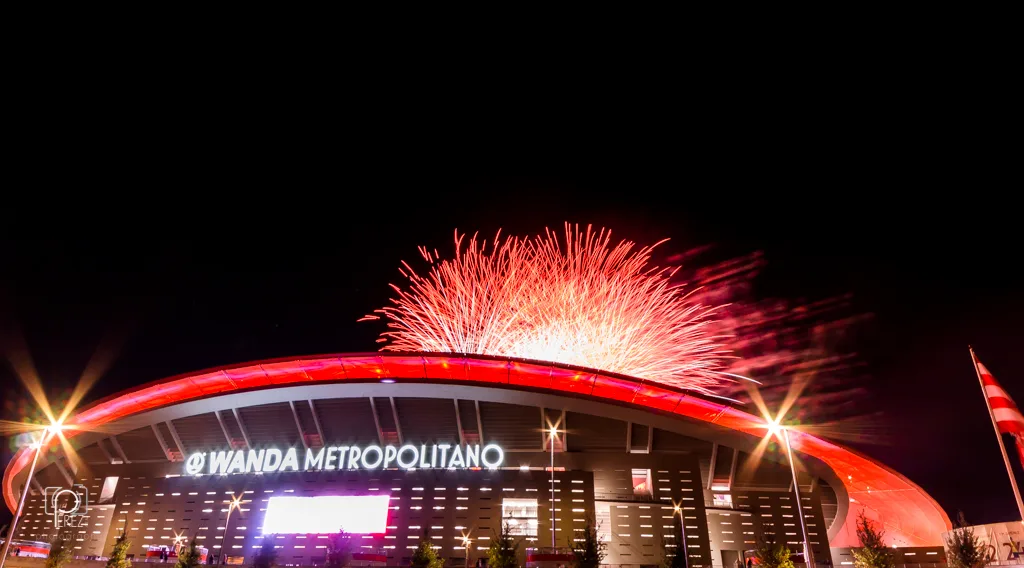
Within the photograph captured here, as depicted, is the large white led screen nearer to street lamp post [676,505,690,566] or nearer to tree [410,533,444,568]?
tree [410,533,444,568]

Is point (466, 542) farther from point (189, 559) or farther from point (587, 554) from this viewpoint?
point (189, 559)

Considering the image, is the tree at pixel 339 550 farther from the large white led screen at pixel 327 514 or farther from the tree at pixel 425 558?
the tree at pixel 425 558

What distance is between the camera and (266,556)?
3422 cm

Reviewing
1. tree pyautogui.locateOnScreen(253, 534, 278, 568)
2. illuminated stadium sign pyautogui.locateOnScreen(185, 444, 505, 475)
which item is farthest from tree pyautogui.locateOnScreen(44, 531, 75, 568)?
tree pyautogui.locateOnScreen(253, 534, 278, 568)

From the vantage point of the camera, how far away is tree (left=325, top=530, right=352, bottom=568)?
33.2 metres

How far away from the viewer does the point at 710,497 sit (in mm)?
38500

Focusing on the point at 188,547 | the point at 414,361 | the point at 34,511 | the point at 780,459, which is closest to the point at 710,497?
the point at 780,459

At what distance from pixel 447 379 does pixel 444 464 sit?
16.7 feet

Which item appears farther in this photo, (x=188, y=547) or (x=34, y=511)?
(x=34, y=511)

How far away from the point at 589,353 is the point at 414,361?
10.7 meters

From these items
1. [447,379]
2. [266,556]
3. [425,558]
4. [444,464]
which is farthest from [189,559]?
[447,379]

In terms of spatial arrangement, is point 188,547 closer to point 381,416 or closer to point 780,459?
point 381,416

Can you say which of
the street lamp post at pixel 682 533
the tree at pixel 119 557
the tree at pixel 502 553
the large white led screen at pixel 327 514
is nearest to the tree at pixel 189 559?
the tree at pixel 119 557

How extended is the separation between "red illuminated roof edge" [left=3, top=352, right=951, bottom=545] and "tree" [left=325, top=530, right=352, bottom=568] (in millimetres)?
9083
